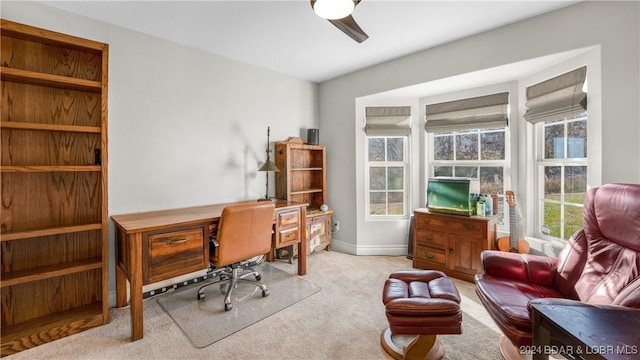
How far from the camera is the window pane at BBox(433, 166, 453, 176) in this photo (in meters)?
3.55

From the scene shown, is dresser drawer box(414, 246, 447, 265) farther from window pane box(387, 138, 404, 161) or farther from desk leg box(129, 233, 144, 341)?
desk leg box(129, 233, 144, 341)

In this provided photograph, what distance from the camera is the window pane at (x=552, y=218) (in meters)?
2.70

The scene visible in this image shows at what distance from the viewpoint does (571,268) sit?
5.96ft

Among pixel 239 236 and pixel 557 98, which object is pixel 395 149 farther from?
pixel 239 236

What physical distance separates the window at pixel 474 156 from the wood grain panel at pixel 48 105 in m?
3.79

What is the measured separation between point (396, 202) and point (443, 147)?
3.20 ft

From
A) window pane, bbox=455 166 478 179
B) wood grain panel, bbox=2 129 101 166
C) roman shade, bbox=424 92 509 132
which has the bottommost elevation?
window pane, bbox=455 166 478 179

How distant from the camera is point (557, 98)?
2.46m

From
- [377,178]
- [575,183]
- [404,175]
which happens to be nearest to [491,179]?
[575,183]

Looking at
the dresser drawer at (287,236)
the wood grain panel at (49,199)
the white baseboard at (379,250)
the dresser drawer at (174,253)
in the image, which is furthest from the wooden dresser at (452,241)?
the wood grain panel at (49,199)

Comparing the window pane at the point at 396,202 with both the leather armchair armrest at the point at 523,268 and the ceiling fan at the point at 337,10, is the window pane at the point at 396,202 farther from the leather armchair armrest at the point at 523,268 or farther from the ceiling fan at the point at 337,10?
the ceiling fan at the point at 337,10

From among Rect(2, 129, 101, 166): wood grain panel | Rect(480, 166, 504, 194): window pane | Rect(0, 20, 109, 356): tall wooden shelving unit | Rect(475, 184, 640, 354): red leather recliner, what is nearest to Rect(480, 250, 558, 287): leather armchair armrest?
Rect(475, 184, 640, 354): red leather recliner

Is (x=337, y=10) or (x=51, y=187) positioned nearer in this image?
(x=337, y=10)

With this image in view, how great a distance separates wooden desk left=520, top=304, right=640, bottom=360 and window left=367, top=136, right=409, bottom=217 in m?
2.60
